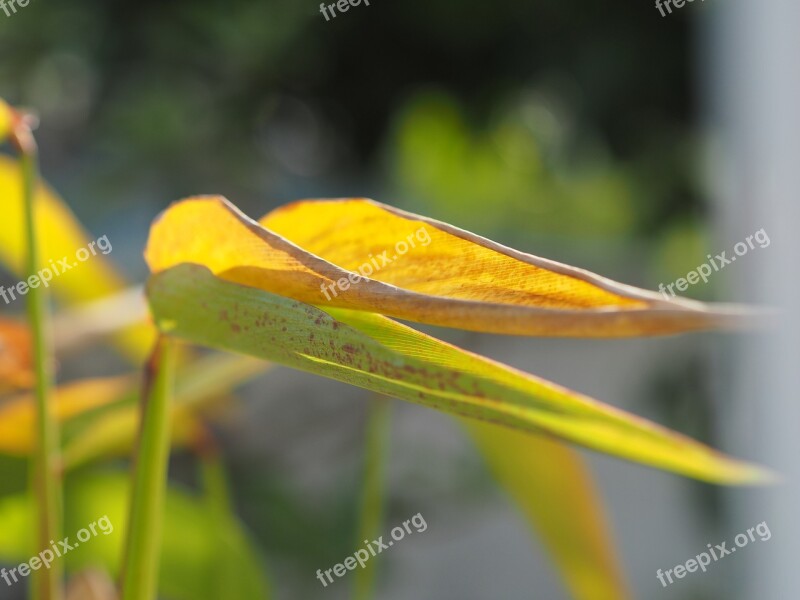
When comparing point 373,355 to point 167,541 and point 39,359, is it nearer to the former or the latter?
point 39,359

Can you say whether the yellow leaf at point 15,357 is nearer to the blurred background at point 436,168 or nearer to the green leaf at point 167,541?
the green leaf at point 167,541

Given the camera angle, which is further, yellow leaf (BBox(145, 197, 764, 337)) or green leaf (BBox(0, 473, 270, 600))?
green leaf (BBox(0, 473, 270, 600))

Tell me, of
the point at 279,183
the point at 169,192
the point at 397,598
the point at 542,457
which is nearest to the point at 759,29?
the point at 279,183

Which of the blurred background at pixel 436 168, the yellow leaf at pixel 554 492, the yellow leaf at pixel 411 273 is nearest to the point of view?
the yellow leaf at pixel 411 273

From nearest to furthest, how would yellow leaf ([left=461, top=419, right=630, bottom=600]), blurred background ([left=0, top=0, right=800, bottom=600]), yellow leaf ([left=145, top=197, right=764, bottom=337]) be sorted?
yellow leaf ([left=145, top=197, right=764, bottom=337]) < yellow leaf ([left=461, top=419, right=630, bottom=600]) < blurred background ([left=0, top=0, right=800, bottom=600])

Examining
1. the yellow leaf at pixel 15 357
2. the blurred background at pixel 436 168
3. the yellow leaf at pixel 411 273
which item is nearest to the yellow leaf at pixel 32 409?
the yellow leaf at pixel 15 357

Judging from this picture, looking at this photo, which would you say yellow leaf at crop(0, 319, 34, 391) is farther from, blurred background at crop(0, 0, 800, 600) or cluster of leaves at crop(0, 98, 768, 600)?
blurred background at crop(0, 0, 800, 600)

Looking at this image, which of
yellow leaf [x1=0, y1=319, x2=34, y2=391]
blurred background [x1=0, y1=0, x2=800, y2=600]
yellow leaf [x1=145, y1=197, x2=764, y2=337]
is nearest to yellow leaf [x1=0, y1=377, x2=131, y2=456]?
yellow leaf [x1=0, y1=319, x2=34, y2=391]

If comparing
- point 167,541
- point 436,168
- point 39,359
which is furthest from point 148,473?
point 436,168
